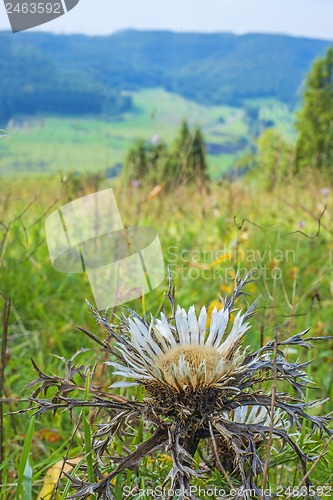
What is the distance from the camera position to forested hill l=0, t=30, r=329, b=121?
190 inches

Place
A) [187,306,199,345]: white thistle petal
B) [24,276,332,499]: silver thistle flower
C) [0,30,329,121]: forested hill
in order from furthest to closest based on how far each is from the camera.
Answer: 1. [0,30,329,121]: forested hill
2. [187,306,199,345]: white thistle petal
3. [24,276,332,499]: silver thistle flower

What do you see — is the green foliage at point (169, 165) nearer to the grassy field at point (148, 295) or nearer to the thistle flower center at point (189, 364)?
the grassy field at point (148, 295)

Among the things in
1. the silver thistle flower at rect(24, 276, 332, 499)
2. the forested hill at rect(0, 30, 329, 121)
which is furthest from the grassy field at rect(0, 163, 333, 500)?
the forested hill at rect(0, 30, 329, 121)

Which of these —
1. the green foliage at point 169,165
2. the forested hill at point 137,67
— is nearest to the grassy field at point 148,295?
the green foliage at point 169,165

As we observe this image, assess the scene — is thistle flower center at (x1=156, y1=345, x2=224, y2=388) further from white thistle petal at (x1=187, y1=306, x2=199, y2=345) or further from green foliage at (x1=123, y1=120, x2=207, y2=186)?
green foliage at (x1=123, y1=120, x2=207, y2=186)

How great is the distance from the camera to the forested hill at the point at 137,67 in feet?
15.8

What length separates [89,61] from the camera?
5.03 m

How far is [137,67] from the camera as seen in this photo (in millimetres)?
9891

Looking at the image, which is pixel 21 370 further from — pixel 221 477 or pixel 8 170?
pixel 8 170

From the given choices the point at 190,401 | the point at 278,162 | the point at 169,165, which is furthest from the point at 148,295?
the point at 169,165

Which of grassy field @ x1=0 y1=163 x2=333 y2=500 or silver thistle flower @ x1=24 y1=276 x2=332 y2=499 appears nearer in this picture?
silver thistle flower @ x1=24 y1=276 x2=332 y2=499

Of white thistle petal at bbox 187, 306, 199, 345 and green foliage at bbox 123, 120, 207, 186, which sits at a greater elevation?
white thistle petal at bbox 187, 306, 199, 345

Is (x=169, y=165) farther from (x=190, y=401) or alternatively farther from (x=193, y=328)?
(x=190, y=401)

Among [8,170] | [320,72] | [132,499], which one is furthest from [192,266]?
[320,72]
